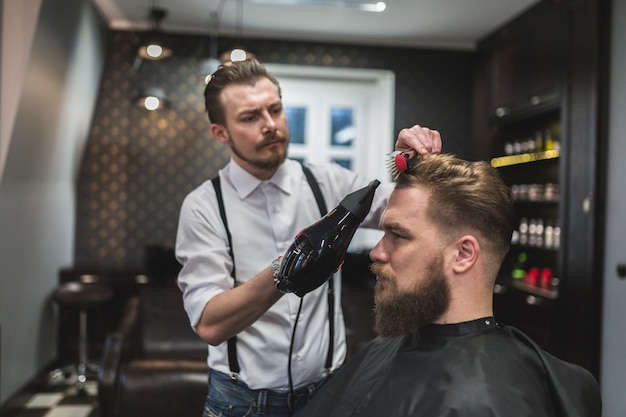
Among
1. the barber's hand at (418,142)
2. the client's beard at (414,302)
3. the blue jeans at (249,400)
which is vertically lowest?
the blue jeans at (249,400)

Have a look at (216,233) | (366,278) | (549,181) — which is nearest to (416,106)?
(549,181)

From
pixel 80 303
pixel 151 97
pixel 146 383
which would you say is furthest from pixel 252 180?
pixel 151 97

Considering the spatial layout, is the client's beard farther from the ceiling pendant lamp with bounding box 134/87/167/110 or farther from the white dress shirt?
the ceiling pendant lamp with bounding box 134/87/167/110

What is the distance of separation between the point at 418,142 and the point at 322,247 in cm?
37

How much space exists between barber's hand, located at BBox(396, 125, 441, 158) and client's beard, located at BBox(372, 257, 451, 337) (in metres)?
0.25

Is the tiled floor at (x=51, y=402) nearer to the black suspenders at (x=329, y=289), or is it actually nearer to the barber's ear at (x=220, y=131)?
the black suspenders at (x=329, y=289)

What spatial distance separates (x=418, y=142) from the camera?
4.54ft

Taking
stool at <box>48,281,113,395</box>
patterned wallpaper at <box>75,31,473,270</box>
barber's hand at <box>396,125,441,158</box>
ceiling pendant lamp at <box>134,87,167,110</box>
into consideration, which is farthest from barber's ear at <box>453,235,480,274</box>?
patterned wallpaper at <box>75,31,473,270</box>

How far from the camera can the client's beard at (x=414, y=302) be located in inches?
52.1

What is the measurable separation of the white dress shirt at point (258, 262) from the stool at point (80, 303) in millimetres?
3303

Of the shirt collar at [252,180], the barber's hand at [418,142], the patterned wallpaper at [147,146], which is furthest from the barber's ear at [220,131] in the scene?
the patterned wallpaper at [147,146]

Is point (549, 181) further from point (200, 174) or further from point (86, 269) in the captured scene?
point (86, 269)

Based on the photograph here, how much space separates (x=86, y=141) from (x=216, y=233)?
15.0 feet

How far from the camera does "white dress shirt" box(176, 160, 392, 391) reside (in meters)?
1.53
